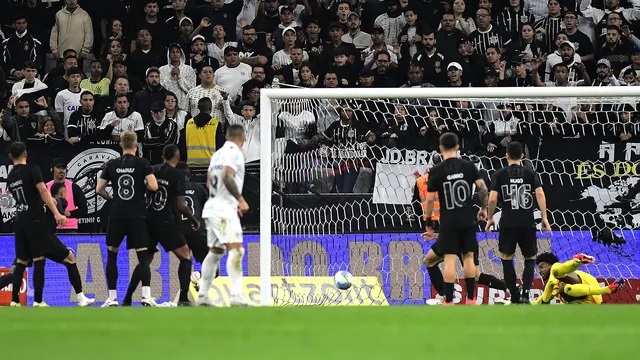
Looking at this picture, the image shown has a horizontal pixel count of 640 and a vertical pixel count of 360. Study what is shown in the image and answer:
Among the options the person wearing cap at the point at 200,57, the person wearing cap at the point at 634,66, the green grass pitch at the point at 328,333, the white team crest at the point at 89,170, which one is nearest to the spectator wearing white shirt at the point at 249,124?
the person wearing cap at the point at 200,57

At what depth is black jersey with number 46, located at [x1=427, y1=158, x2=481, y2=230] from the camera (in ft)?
41.8

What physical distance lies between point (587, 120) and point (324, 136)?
347cm

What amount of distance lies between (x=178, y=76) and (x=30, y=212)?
20.0 feet

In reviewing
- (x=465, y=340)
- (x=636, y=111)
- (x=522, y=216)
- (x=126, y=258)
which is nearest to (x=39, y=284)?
(x=126, y=258)

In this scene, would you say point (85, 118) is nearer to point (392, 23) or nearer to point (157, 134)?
point (157, 134)

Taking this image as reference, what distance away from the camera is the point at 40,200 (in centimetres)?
1339

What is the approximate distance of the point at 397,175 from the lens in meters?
15.7

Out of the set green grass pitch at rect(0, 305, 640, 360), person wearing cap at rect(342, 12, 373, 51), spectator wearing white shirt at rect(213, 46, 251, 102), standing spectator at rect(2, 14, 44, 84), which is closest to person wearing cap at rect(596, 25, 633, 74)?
person wearing cap at rect(342, 12, 373, 51)

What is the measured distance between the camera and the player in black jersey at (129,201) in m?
13.1

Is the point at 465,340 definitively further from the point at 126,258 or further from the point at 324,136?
the point at 126,258

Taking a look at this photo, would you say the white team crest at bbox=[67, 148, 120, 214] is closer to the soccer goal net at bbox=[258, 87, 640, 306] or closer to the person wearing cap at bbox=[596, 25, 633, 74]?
the soccer goal net at bbox=[258, 87, 640, 306]

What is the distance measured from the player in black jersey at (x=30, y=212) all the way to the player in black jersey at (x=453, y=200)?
407 cm

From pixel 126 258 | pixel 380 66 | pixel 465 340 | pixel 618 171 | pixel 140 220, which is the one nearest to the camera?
pixel 465 340

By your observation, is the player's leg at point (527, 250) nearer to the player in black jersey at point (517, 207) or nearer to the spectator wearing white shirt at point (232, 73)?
the player in black jersey at point (517, 207)
